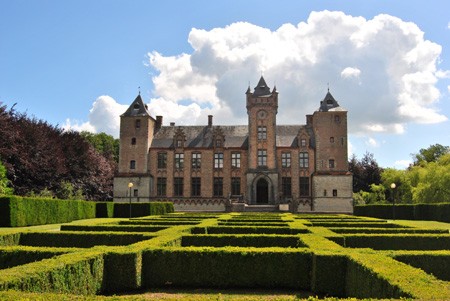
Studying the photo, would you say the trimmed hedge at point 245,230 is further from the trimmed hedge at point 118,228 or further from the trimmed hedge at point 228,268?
the trimmed hedge at point 228,268

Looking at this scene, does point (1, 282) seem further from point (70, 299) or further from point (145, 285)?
point (145, 285)

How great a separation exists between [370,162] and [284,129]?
18.7 metres

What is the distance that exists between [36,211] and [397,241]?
20339mm

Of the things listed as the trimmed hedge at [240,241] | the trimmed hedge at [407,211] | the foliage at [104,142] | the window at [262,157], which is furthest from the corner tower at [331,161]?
the foliage at [104,142]

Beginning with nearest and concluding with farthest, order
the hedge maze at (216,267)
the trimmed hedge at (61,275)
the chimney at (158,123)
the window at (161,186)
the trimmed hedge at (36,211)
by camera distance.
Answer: the trimmed hedge at (61,275) < the hedge maze at (216,267) < the trimmed hedge at (36,211) < the window at (161,186) < the chimney at (158,123)

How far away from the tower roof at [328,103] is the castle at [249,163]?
0.04 feet

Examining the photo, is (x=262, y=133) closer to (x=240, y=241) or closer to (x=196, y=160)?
(x=196, y=160)

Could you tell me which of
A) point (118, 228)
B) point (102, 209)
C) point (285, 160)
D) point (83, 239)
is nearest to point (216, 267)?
point (83, 239)

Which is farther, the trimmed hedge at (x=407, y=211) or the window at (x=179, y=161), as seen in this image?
the window at (x=179, y=161)

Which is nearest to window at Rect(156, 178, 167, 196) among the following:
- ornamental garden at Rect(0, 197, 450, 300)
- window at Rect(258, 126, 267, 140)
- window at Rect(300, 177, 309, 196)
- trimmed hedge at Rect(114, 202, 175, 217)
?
trimmed hedge at Rect(114, 202, 175, 217)

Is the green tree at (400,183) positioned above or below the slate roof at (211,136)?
below

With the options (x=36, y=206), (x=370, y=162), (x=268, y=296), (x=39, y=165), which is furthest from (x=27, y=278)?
(x=370, y=162)

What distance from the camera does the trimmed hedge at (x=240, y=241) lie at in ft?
43.3

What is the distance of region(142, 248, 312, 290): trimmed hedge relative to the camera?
32.3 ft
